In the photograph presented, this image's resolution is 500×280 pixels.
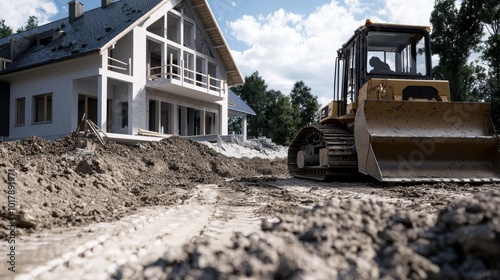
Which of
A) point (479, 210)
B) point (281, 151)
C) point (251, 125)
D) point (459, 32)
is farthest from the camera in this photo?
point (251, 125)

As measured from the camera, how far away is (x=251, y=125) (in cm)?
5066

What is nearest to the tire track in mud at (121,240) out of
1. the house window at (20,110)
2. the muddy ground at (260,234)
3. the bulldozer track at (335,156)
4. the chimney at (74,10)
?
the muddy ground at (260,234)

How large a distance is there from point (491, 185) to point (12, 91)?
68.4 feet

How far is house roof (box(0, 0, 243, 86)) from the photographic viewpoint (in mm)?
18188

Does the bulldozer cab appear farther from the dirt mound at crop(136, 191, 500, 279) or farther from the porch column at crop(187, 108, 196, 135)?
the porch column at crop(187, 108, 196, 135)

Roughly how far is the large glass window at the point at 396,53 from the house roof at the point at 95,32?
11.6 m

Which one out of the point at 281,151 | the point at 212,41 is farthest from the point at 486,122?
the point at 212,41

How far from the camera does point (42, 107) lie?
64.0 feet

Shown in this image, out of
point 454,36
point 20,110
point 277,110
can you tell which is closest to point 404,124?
point 20,110

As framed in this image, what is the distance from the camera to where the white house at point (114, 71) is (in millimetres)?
18078

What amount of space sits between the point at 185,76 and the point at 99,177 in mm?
15595

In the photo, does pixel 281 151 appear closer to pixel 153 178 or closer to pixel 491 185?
pixel 153 178

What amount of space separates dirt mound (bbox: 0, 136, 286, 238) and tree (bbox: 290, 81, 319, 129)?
29158mm

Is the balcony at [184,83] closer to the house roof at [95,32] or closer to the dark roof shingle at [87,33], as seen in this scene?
the house roof at [95,32]
